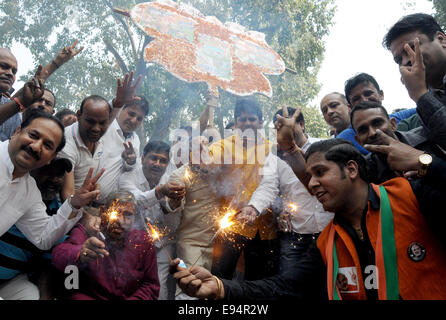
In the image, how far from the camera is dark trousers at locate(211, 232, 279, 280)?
3160mm

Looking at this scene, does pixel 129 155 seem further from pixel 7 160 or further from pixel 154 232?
pixel 7 160

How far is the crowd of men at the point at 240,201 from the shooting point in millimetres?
1933

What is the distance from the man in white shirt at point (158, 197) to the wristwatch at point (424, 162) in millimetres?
2225

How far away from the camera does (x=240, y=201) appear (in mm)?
3598

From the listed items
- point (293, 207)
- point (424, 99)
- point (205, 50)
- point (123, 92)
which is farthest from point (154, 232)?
point (205, 50)

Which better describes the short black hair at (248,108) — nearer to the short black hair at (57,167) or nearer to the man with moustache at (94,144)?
the man with moustache at (94,144)

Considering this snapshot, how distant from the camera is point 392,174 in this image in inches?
92.7

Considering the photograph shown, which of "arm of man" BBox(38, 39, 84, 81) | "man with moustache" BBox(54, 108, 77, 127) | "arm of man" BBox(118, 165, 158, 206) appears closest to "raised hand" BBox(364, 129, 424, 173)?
"arm of man" BBox(118, 165, 158, 206)

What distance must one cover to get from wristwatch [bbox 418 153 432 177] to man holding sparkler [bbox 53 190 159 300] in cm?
233

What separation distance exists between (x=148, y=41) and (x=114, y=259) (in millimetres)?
11095
